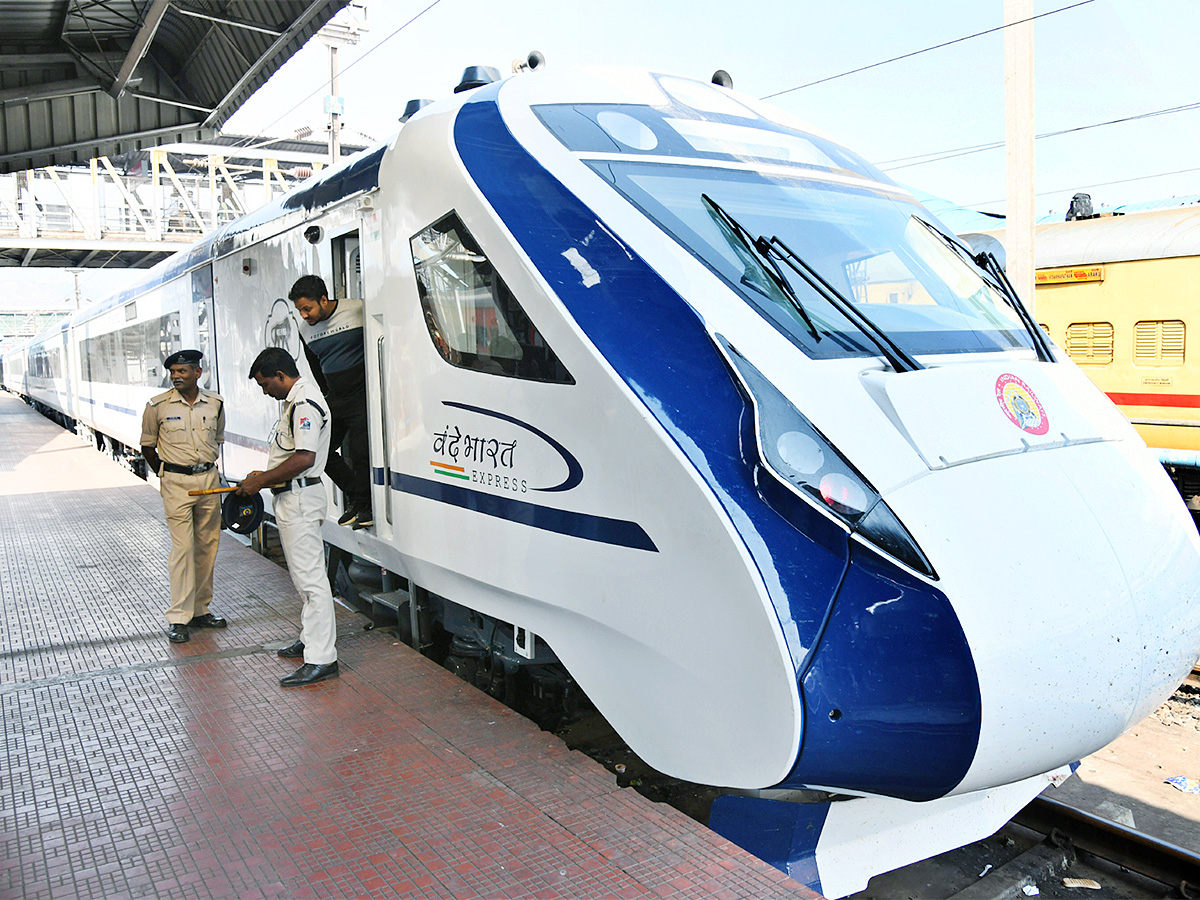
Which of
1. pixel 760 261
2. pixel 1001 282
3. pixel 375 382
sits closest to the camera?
pixel 760 261

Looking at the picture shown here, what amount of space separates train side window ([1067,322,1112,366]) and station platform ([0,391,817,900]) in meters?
8.19

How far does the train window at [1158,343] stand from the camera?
30.9 ft

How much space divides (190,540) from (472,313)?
8.85ft

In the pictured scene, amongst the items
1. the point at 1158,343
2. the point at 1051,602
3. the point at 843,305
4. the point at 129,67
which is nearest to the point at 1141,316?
the point at 1158,343

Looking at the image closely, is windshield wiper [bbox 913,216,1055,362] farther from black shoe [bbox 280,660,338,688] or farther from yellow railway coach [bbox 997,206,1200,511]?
yellow railway coach [bbox 997,206,1200,511]

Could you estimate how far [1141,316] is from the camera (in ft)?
32.0

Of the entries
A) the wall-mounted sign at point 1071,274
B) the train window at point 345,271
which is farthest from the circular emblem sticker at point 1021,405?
the wall-mounted sign at point 1071,274

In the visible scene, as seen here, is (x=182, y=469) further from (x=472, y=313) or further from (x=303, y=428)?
(x=472, y=313)

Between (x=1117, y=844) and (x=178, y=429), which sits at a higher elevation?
(x=178, y=429)

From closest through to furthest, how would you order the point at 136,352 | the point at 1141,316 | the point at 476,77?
the point at 476,77
the point at 1141,316
the point at 136,352

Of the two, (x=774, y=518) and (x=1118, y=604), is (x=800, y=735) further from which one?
(x=1118, y=604)

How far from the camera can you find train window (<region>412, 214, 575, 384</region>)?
3.45 metres

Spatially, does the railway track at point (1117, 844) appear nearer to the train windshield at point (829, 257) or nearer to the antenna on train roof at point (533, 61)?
the train windshield at point (829, 257)

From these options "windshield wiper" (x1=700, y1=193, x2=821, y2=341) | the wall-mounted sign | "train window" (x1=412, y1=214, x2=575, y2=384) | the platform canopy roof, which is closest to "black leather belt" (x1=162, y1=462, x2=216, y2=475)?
"train window" (x1=412, y1=214, x2=575, y2=384)
